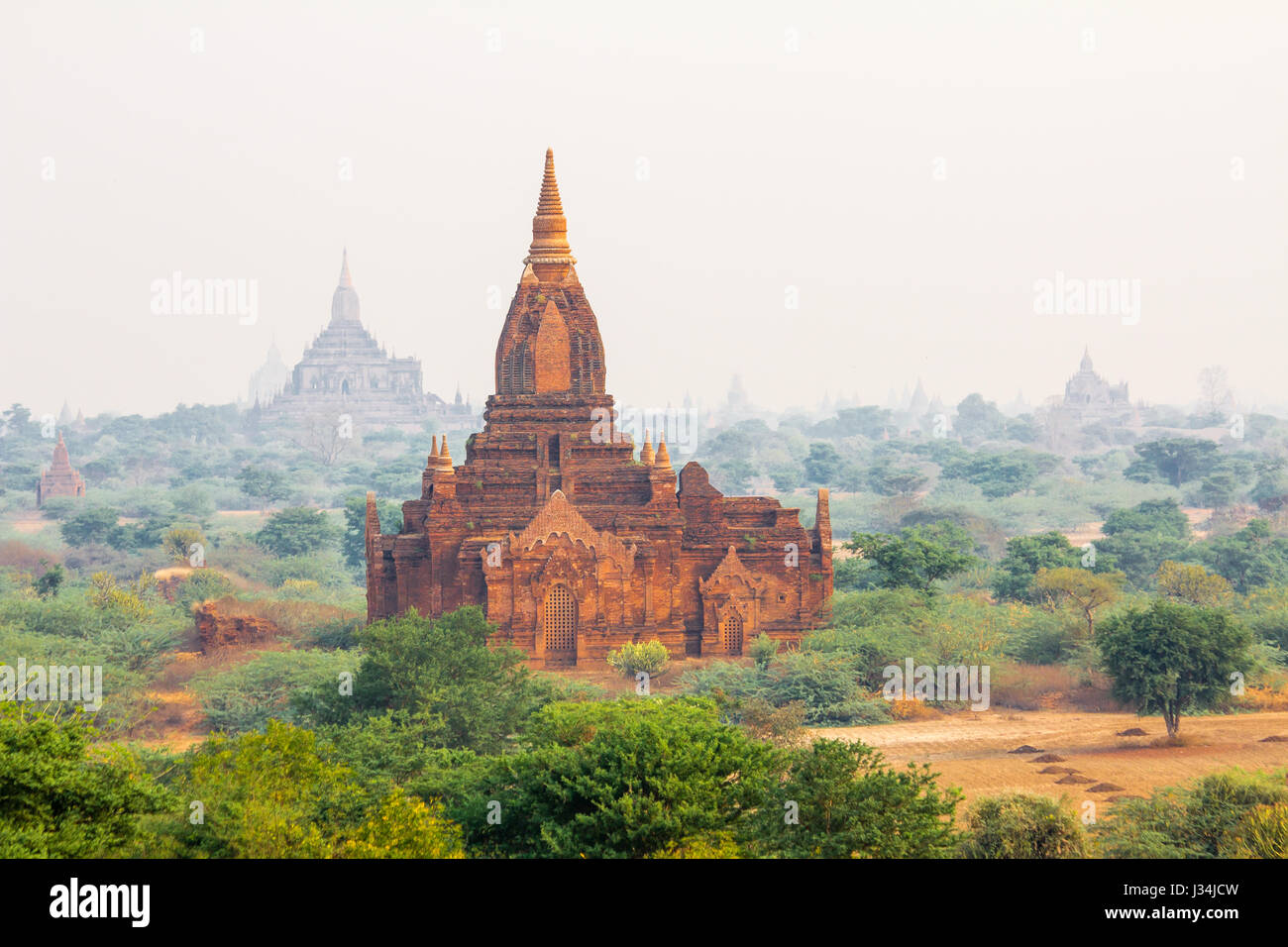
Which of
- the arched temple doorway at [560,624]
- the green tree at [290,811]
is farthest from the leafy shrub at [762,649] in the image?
the green tree at [290,811]

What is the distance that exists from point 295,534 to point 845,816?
6676 cm

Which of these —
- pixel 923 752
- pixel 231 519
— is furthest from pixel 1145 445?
pixel 923 752

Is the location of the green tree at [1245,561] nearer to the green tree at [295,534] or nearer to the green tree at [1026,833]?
the green tree at [295,534]

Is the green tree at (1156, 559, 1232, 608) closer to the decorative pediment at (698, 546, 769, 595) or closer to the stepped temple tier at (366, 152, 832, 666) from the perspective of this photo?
the stepped temple tier at (366, 152, 832, 666)

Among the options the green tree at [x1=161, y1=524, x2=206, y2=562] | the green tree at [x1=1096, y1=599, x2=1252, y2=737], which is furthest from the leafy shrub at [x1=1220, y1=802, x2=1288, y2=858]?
the green tree at [x1=161, y1=524, x2=206, y2=562]

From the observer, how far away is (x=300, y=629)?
51.8 meters

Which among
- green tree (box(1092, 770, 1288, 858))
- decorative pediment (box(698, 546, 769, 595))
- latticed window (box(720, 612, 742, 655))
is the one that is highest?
decorative pediment (box(698, 546, 769, 595))

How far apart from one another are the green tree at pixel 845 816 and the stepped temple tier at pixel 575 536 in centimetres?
2053

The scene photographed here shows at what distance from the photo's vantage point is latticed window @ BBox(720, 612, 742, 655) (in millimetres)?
48312

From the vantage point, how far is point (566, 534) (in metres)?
47.5

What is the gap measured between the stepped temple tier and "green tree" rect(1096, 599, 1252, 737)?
9209 millimetres

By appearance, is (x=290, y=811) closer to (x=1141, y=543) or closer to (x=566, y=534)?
(x=566, y=534)

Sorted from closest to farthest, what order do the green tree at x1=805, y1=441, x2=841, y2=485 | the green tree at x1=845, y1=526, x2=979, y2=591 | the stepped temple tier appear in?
1. the stepped temple tier
2. the green tree at x1=845, y1=526, x2=979, y2=591
3. the green tree at x1=805, y1=441, x2=841, y2=485
